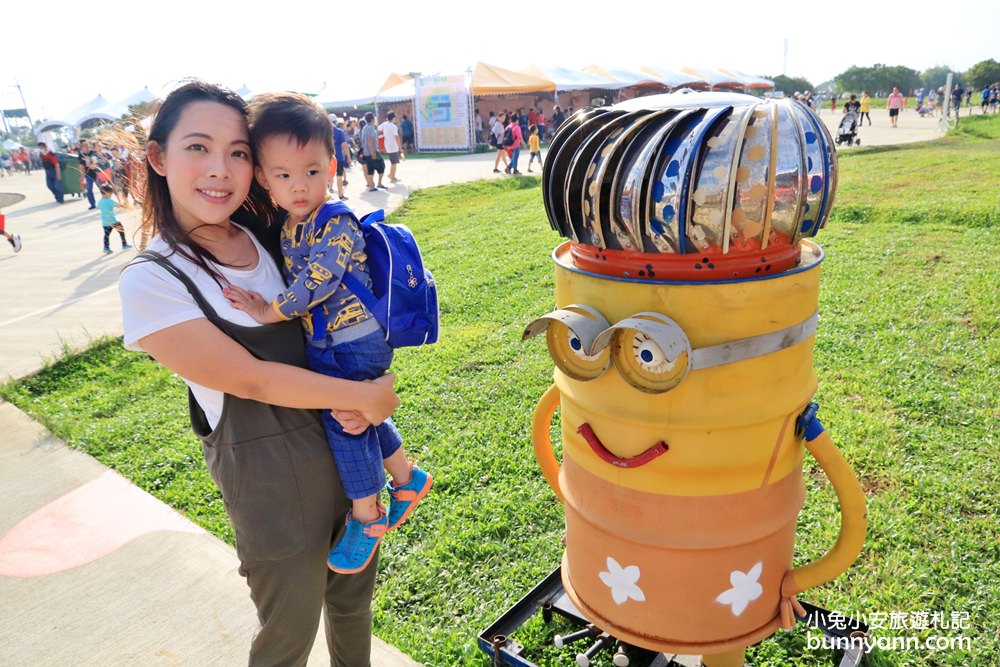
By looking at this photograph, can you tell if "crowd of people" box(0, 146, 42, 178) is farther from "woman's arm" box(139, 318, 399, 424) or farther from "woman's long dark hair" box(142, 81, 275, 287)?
"woman's arm" box(139, 318, 399, 424)

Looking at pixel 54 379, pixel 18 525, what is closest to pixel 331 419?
pixel 18 525

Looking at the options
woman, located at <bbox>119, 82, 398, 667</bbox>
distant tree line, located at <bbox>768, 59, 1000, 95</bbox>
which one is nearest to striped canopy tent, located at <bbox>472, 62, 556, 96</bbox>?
woman, located at <bbox>119, 82, 398, 667</bbox>

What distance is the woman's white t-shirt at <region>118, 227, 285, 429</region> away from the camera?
1.45m

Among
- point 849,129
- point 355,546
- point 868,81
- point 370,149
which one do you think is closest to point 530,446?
point 355,546

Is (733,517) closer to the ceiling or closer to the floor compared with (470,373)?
closer to the ceiling

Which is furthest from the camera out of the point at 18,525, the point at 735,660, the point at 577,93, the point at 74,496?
the point at 577,93

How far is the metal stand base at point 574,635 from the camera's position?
7.13ft

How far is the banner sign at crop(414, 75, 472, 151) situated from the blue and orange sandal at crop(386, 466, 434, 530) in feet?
69.7

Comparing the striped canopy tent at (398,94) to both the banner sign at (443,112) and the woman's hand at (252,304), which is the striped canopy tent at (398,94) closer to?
the banner sign at (443,112)

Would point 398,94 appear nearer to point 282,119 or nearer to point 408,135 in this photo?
point 408,135

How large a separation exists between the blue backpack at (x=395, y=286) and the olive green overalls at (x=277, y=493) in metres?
0.21

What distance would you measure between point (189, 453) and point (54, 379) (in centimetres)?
197

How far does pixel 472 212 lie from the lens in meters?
10.3

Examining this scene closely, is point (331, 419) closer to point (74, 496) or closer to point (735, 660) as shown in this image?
point (735, 660)
